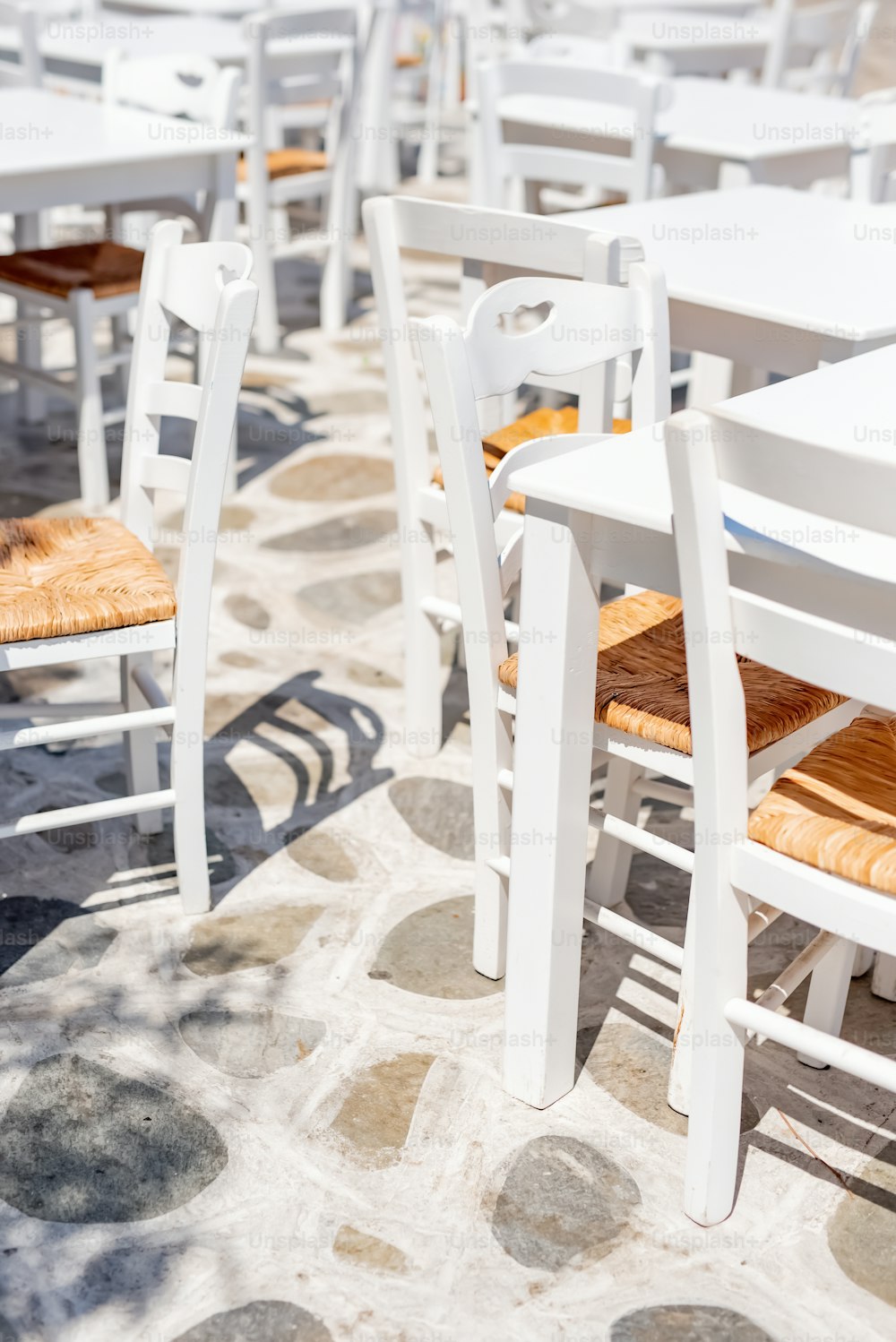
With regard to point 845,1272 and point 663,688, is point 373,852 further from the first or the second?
point 845,1272

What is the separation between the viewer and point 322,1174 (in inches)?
70.4

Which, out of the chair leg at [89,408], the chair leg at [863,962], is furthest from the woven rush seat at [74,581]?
the chair leg at [89,408]

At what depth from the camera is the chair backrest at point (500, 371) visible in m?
1.81

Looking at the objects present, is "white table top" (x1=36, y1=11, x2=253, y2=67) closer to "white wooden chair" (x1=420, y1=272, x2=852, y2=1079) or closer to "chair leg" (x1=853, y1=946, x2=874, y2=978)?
"white wooden chair" (x1=420, y1=272, x2=852, y2=1079)

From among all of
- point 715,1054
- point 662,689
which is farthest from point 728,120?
point 715,1054

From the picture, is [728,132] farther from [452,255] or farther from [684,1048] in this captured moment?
[684,1048]

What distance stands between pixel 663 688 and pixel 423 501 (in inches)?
32.3

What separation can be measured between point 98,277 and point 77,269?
0.35 feet

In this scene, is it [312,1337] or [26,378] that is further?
[26,378]

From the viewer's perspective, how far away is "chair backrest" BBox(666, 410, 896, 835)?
1253 millimetres

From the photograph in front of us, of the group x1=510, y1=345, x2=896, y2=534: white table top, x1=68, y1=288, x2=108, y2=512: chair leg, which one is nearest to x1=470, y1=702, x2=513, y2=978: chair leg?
x1=510, y1=345, x2=896, y2=534: white table top

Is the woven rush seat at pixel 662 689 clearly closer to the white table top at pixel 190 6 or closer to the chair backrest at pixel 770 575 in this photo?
the chair backrest at pixel 770 575

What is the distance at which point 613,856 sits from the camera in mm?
2307

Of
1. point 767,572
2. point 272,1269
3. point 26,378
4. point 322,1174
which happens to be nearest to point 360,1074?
point 322,1174
